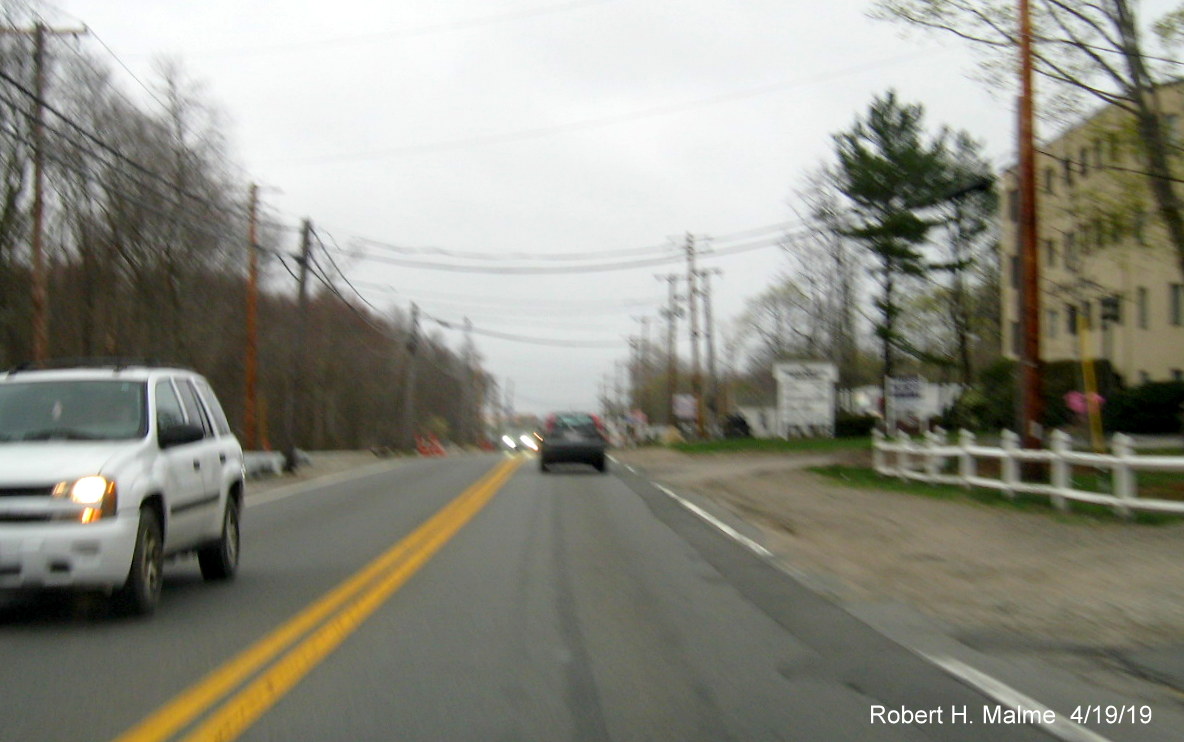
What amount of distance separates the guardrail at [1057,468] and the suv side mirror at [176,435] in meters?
11.2

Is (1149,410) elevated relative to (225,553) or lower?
elevated

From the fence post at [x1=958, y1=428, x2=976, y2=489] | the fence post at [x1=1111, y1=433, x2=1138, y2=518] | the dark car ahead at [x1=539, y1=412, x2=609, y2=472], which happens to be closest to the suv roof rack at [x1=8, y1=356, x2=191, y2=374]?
the fence post at [x1=1111, y1=433, x2=1138, y2=518]

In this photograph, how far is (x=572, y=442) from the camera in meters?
33.3

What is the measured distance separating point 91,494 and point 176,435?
1.13m

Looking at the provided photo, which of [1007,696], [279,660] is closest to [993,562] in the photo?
[1007,696]

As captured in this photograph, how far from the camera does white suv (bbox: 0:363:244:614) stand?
28.2 feet

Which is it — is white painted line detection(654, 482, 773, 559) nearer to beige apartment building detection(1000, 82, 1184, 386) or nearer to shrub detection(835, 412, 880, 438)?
beige apartment building detection(1000, 82, 1184, 386)

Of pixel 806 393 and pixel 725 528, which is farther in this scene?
pixel 806 393

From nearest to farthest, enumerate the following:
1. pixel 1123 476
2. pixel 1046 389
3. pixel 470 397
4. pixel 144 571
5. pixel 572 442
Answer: pixel 144 571 → pixel 1123 476 → pixel 572 442 → pixel 1046 389 → pixel 470 397

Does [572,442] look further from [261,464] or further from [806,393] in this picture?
[806,393]

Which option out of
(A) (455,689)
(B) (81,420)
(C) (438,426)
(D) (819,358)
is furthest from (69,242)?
(C) (438,426)

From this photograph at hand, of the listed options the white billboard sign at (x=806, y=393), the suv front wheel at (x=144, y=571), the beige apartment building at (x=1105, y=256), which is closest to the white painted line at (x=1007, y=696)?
the suv front wheel at (x=144, y=571)

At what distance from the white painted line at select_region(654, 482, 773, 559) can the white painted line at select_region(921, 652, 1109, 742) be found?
19.9ft

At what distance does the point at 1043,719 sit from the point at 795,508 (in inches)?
571
